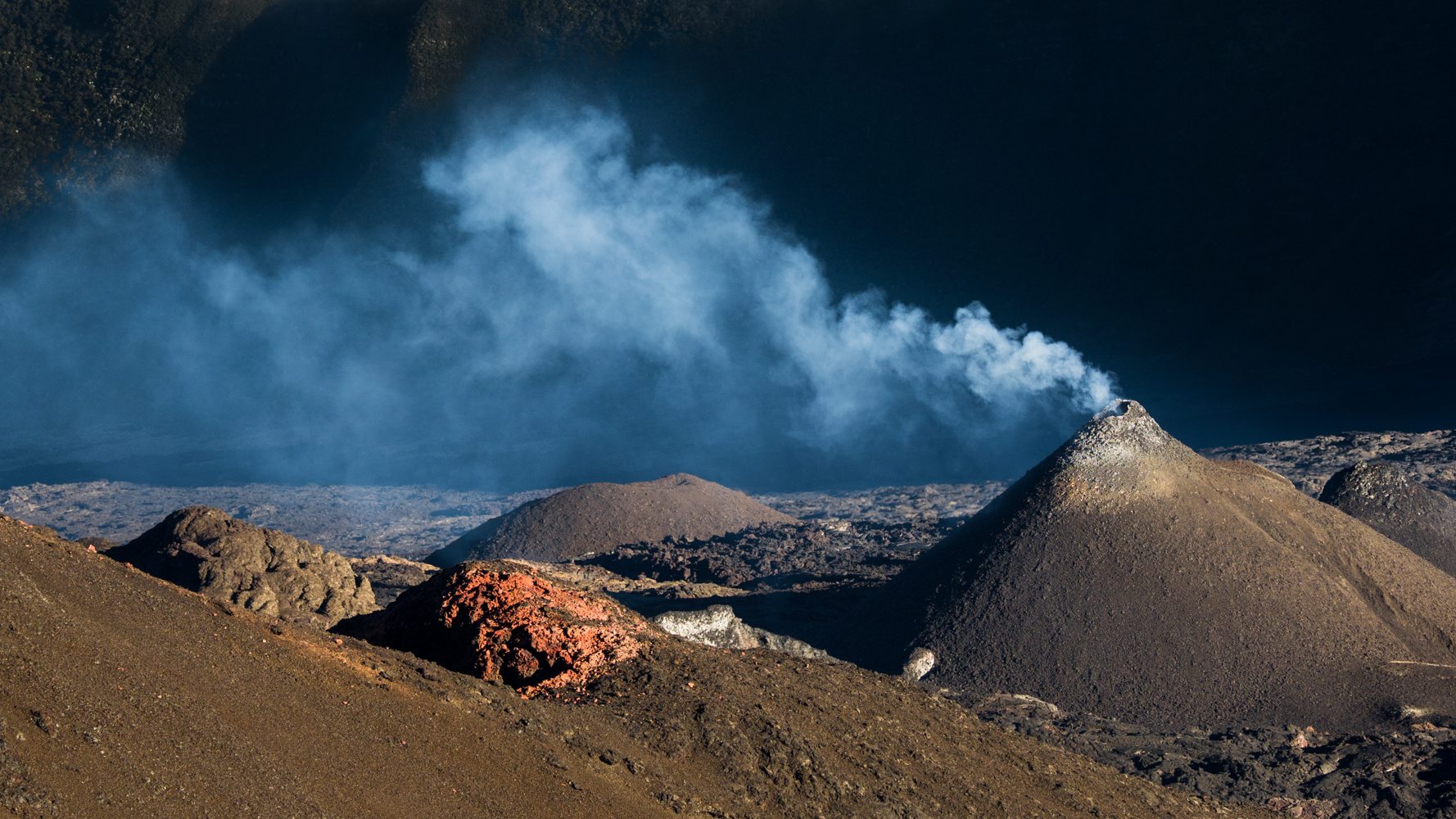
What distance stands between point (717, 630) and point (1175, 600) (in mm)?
5356

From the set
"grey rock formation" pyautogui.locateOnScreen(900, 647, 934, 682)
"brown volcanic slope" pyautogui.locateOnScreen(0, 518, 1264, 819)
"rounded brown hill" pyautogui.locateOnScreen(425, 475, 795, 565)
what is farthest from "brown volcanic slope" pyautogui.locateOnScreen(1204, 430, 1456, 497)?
"brown volcanic slope" pyautogui.locateOnScreen(0, 518, 1264, 819)

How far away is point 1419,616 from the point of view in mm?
14273

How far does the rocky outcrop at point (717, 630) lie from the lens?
12906 mm

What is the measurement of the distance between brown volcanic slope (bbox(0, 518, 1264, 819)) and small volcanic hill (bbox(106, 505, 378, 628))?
5.46 meters

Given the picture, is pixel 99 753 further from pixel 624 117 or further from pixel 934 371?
pixel 624 117

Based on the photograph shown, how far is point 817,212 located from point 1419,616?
3222cm

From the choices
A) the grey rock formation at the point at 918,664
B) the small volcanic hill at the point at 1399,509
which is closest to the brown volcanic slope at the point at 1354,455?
the small volcanic hill at the point at 1399,509

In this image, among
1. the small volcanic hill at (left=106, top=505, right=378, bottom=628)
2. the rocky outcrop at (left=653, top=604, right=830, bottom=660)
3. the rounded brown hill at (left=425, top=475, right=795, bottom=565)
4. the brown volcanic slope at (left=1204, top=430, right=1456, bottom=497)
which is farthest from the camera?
the brown volcanic slope at (left=1204, top=430, right=1456, bottom=497)

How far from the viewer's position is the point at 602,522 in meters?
25.2

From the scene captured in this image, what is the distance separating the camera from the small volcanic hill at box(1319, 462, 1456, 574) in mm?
17297

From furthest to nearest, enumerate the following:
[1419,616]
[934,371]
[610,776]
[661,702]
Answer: [934,371] → [1419,616] → [661,702] → [610,776]

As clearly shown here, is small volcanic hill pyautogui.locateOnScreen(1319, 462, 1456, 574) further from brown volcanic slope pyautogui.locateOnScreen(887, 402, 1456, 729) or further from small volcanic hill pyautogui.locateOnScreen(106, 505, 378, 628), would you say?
small volcanic hill pyautogui.locateOnScreen(106, 505, 378, 628)

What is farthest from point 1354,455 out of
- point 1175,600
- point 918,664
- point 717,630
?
point 717,630

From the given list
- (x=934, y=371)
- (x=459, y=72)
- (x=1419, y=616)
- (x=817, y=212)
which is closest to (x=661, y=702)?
(x=1419, y=616)
